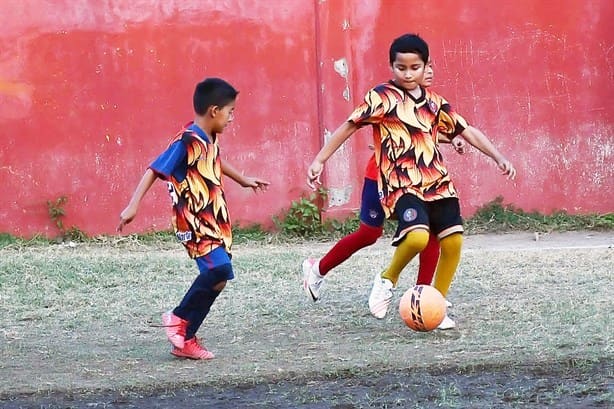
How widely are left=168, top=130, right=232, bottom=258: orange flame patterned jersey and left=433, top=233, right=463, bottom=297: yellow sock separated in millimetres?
1251

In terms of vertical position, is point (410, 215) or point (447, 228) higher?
point (410, 215)

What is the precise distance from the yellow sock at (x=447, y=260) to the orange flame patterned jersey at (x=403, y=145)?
25 centimetres

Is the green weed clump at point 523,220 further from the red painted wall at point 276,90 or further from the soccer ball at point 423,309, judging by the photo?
the soccer ball at point 423,309

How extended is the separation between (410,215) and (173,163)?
127cm

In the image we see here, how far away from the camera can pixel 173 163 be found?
536 centimetres

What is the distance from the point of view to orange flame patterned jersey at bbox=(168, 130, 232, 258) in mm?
5410

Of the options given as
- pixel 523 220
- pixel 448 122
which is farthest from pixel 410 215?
pixel 523 220

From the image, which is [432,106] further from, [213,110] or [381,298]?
[213,110]

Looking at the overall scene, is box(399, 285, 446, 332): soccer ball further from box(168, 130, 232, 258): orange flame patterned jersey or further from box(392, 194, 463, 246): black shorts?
box(168, 130, 232, 258): orange flame patterned jersey

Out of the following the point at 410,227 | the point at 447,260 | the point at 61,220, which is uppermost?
the point at 410,227

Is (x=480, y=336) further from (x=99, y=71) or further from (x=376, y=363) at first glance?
(x=99, y=71)

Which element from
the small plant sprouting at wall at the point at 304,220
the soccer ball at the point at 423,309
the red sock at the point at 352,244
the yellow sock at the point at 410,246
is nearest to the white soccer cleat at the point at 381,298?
the yellow sock at the point at 410,246

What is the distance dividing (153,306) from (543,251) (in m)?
3.36

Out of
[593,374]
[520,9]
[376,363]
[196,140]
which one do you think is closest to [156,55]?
[520,9]
